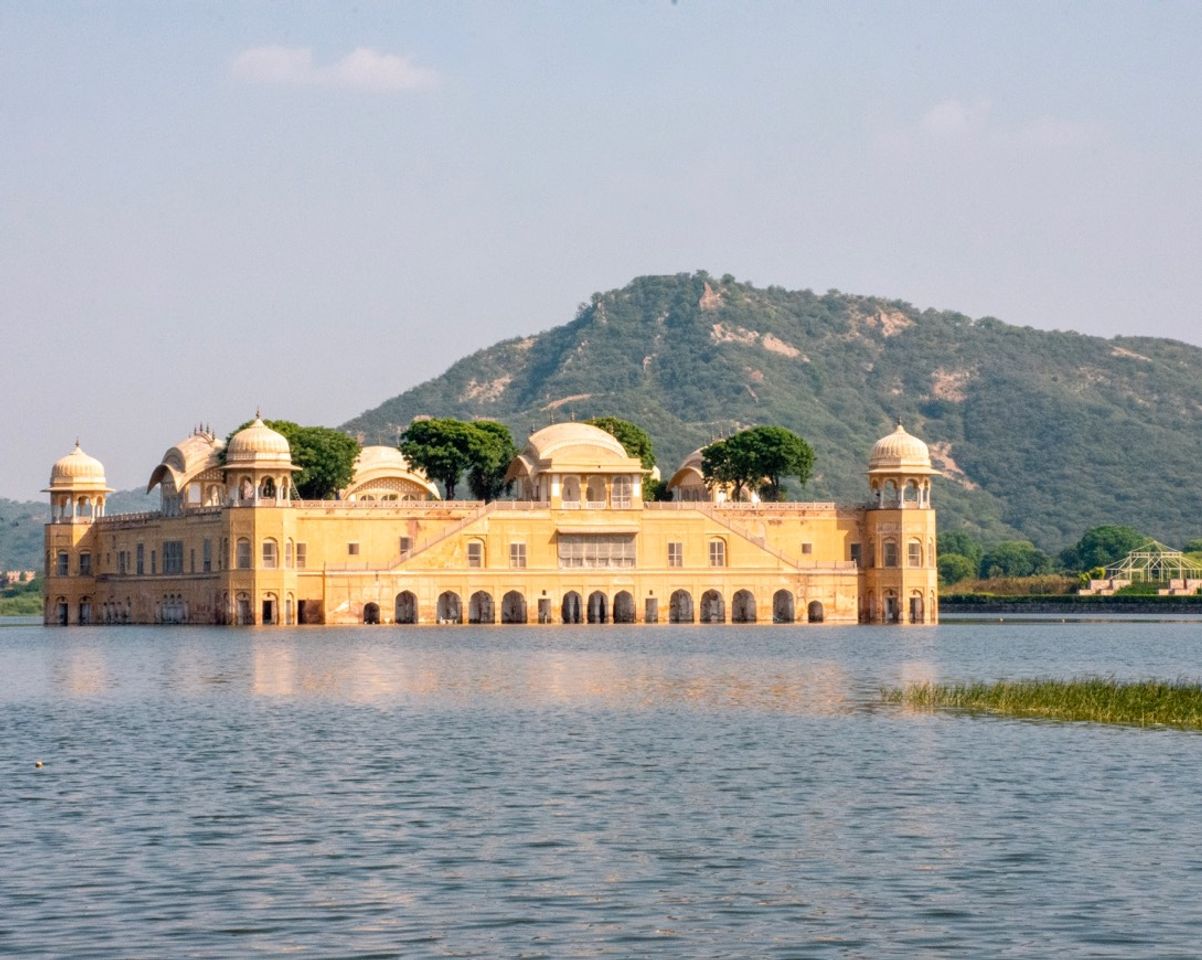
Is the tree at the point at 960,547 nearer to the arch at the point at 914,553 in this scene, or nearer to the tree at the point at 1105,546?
the tree at the point at 1105,546

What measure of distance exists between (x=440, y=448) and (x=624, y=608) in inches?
528

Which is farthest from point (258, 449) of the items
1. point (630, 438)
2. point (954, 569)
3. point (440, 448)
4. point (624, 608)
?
point (954, 569)

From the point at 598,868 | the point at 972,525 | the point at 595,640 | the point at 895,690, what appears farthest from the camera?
the point at 972,525

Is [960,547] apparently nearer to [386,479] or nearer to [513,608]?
[386,479]

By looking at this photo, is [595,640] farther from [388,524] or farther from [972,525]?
[972,525]

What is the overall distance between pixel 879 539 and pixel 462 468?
68.9ft

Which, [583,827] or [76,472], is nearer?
[583,827]

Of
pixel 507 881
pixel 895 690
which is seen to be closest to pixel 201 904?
pixel 507 881

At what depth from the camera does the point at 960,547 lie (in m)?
162

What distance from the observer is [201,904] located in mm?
19344

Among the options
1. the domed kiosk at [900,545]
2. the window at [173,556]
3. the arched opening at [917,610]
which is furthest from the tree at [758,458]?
the window at [173,556]

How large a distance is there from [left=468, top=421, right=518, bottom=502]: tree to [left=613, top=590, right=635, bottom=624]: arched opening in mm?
10198

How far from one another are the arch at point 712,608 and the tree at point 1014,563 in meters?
56.8

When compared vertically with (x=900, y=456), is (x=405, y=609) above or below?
below
